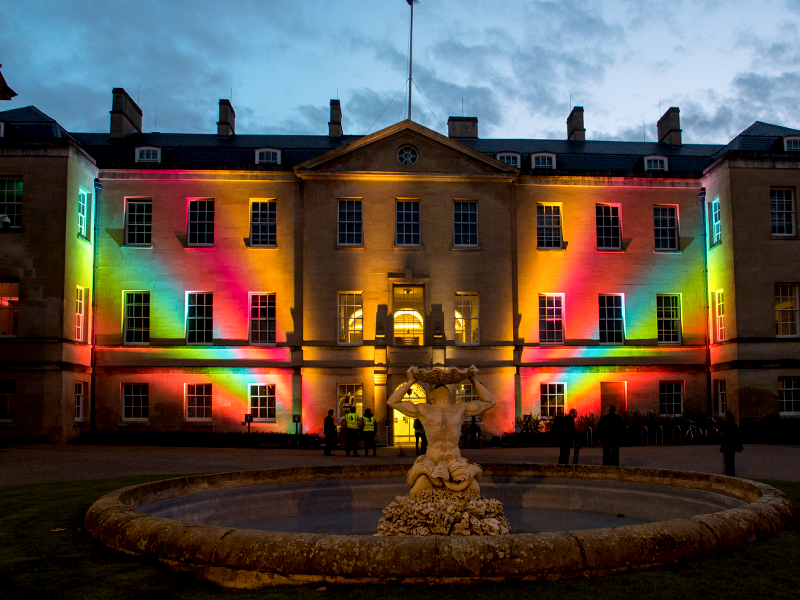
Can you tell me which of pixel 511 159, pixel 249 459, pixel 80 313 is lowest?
pixel 249 459

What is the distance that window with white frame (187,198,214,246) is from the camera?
34062 millimetres

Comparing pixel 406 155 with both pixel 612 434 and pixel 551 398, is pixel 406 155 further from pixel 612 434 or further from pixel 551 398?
pixel 612 434

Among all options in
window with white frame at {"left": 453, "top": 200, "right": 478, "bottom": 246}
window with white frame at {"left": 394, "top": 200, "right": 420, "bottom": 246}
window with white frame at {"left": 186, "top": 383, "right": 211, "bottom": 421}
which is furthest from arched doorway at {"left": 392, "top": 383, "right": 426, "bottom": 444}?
window with white frame at {"left": 186, "top": 383, "right": 211, "bottom": 421}

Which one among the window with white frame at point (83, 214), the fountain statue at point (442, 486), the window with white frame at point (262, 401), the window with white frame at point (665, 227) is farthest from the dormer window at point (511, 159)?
the fountain statue at point (442, 486)

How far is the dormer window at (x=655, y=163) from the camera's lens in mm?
36656

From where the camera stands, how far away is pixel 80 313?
106ft

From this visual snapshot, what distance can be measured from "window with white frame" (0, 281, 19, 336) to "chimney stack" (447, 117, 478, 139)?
2461 centimetres

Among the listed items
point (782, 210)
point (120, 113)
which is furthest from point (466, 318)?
point (120, 113)

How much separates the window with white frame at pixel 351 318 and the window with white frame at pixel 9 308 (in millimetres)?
13025

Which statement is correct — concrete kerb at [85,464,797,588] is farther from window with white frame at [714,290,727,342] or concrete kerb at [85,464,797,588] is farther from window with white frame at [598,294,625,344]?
window with white frame at [714,290,727,342]

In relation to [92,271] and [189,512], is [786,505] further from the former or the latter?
[92,271]

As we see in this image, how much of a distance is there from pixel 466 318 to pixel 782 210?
48.4 feet

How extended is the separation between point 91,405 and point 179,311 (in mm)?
5492

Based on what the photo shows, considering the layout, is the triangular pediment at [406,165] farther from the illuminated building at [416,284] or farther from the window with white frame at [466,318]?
the window with white frame at [466,318]
